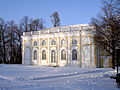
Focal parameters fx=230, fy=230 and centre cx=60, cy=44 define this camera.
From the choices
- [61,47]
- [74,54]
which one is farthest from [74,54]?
[61,47]

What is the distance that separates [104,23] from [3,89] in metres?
20.0

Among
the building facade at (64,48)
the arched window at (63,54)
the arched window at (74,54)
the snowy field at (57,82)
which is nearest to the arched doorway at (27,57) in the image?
the building facade at (64,48)

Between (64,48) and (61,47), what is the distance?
0.80 meters

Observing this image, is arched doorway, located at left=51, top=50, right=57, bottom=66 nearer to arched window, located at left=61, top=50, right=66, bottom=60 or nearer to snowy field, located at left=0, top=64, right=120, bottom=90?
arched window, located at left=61, top=50, right=66, bottom=60

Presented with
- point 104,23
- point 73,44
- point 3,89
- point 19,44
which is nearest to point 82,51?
point 73,44

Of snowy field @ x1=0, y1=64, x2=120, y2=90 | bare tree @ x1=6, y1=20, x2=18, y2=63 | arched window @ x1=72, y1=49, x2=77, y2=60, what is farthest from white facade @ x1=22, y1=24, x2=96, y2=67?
snowy field @ x1=0, y1=64, x2=120, y2=90

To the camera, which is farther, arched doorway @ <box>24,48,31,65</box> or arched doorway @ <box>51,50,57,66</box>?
arched doorway @ <box>24,48,31,65</box>

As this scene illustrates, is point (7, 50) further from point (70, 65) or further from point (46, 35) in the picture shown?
point (70, 65)

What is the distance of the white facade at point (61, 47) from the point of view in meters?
41.4

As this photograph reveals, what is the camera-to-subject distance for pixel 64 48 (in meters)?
44.1

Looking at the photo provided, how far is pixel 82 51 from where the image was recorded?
42000mm

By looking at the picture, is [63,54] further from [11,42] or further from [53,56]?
[11,42]

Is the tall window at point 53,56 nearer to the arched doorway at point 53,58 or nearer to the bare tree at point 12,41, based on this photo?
the arched doorway at point 53,58

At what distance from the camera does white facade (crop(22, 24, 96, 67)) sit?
41406 millimetres
